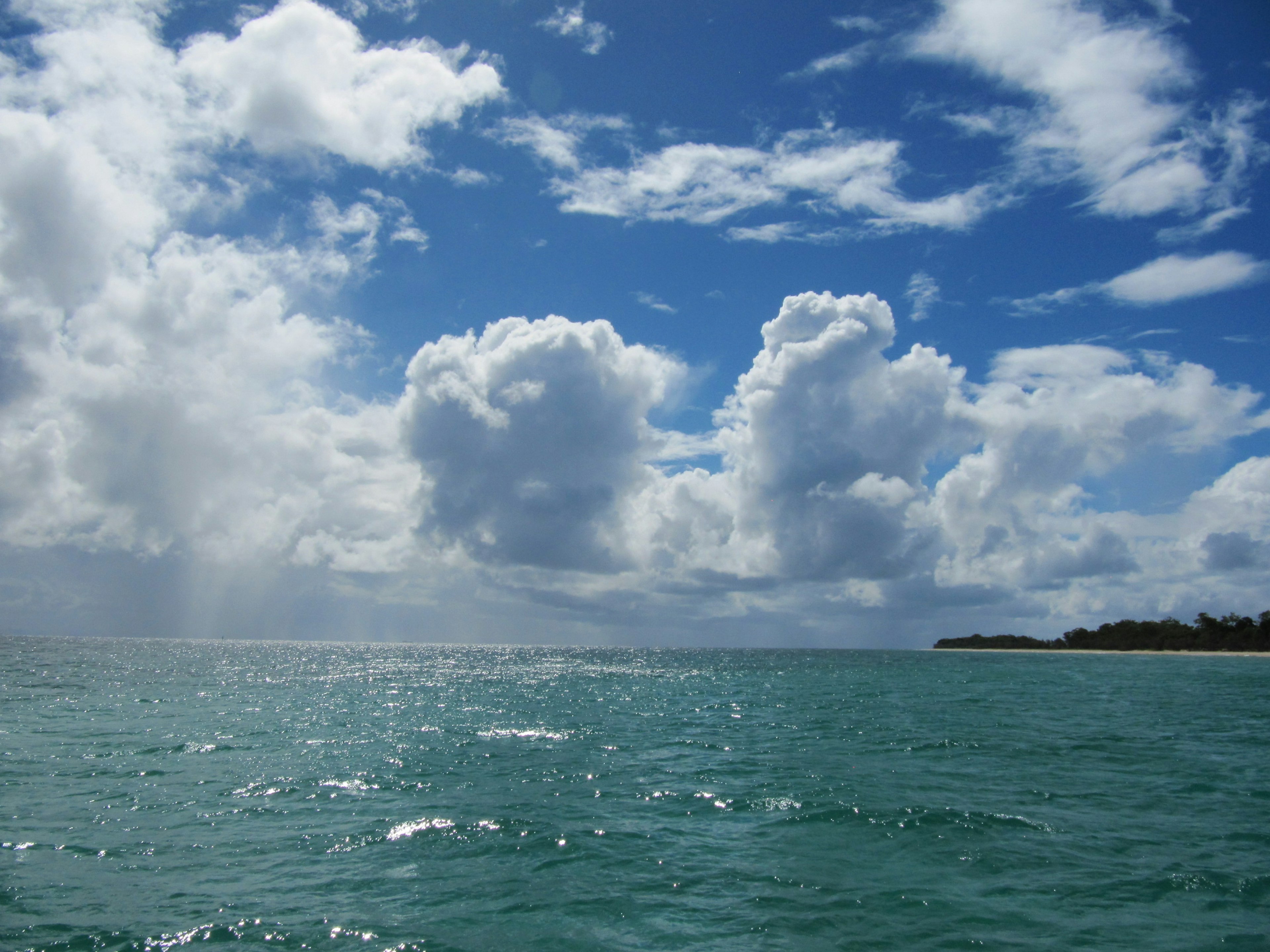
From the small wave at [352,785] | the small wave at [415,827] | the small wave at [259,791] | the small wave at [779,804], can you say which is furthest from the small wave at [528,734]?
the small wave at [415,827]

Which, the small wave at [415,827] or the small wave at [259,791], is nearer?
the small wave at [415,827]

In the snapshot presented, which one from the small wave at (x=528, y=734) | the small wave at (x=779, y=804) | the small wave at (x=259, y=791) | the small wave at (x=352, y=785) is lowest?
the small wave at (x=528, y=734)

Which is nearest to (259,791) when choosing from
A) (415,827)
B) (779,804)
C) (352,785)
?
(352,785)

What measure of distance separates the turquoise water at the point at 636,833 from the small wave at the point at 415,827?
16 cm

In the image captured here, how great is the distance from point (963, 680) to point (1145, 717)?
167 feet

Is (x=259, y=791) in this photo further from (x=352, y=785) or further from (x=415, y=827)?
(x=415, y=827)

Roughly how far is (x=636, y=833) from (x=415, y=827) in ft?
24.5

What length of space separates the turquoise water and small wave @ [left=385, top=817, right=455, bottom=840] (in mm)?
164

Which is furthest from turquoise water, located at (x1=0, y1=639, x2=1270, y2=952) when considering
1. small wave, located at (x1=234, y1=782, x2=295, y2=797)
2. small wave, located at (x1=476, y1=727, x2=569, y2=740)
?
small wave, located at (x1=476, y1=727, x2=569, y2=740)

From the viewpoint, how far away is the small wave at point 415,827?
23391 mm

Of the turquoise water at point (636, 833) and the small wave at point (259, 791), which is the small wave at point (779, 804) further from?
the small wave at point (259, 791)

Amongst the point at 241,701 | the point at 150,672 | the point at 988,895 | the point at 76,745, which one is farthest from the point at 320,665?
the point at 988,895

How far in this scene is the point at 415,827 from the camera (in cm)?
2431

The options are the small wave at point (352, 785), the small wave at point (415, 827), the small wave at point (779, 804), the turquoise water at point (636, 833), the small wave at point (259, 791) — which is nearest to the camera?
the turquoise water at point (636, 833)
